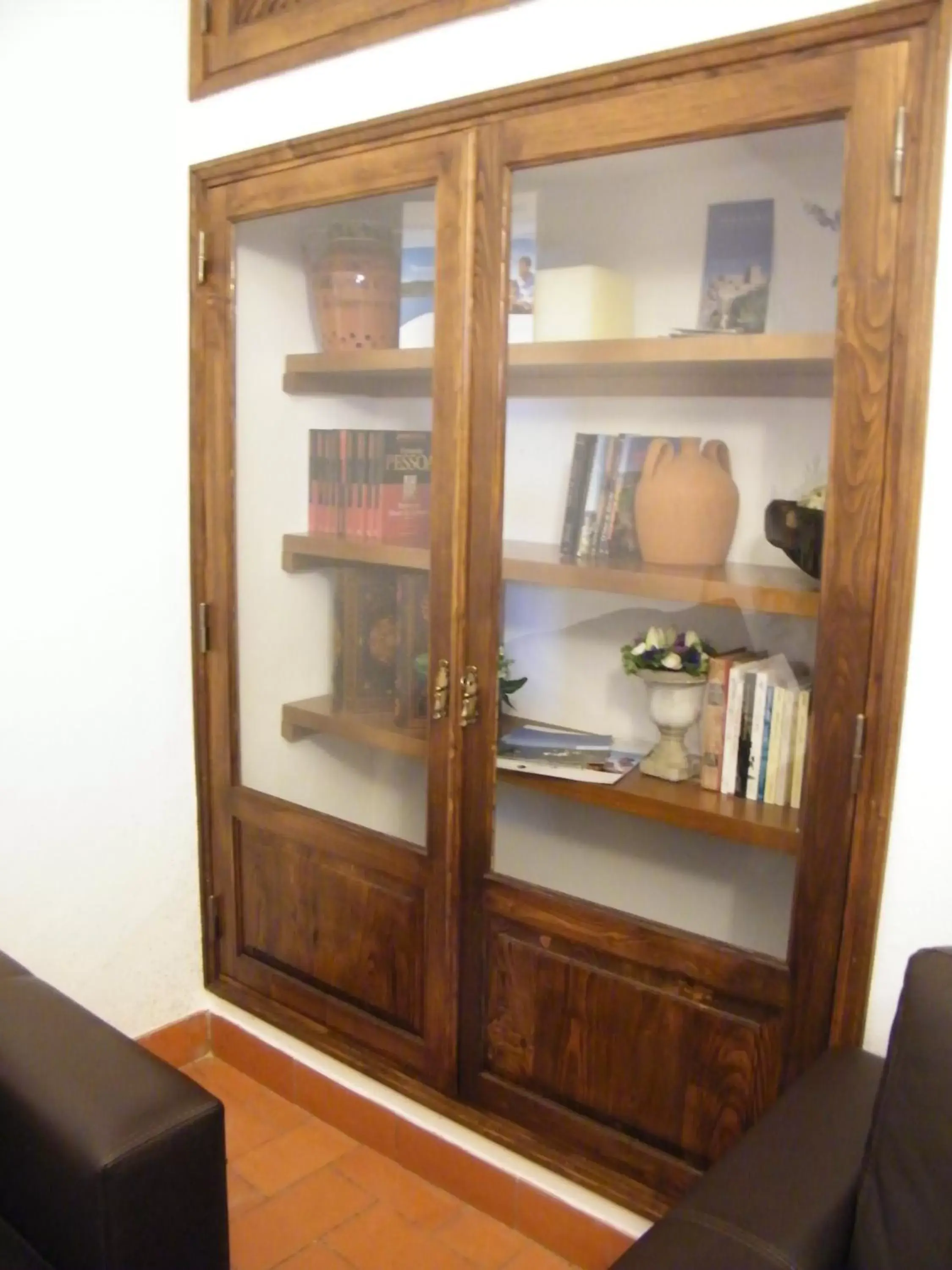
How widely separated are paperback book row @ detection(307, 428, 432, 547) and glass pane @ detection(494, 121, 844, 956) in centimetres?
19

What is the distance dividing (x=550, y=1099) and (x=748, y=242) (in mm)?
1354

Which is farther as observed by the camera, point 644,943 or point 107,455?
point 107,455

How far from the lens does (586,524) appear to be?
164cm

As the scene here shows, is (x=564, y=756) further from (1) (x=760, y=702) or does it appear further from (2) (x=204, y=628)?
(2) (x=204, y=628)

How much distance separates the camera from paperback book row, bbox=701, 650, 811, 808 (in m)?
1.42

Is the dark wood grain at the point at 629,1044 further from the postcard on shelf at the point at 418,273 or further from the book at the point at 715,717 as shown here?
the postcard on shelf at the point at 418,273

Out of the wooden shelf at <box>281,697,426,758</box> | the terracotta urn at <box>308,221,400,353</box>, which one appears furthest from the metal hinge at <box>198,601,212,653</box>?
the terracotta urn at <box>308,221,400,353</box>

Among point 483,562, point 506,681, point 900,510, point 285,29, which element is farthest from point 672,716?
point 285,29

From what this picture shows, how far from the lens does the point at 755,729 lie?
1.49m

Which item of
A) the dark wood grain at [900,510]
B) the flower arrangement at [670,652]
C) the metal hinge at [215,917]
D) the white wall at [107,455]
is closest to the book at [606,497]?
the flower arrangement at [670,652]

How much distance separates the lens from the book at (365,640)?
1883mm

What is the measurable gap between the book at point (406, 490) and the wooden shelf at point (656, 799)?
1.14 ft

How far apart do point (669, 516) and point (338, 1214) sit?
133 cm

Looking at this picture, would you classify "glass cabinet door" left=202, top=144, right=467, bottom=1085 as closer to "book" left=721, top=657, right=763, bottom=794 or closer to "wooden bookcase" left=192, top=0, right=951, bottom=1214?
"wooden bookcase" left=192, top=0, right=951, bottom=1214
